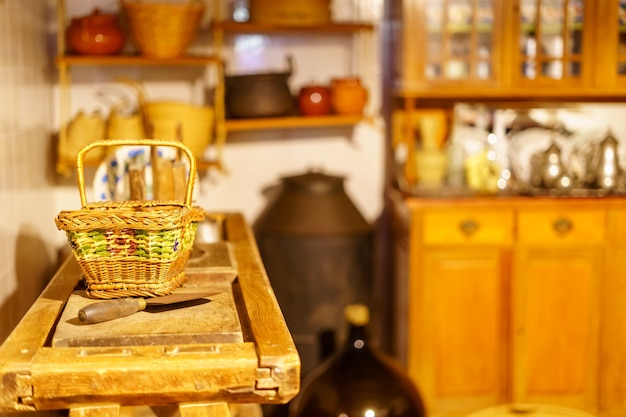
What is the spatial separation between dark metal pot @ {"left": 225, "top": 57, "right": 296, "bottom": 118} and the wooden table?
1982 mm

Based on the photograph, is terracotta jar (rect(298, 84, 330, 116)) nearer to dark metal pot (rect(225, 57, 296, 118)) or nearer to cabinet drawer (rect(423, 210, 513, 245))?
dark metal pot (rect(225, 57, 296, 118))

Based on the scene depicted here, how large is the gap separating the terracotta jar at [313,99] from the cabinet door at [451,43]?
13.3 inches

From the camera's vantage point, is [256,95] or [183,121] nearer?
[183,121]

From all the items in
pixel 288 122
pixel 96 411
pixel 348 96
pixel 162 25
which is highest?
pixel 162 25

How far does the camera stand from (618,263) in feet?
11.3

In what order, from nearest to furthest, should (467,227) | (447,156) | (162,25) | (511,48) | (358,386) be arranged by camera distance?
(358,386) < (162,25) < (467,227) < (511,48) < (447,156)

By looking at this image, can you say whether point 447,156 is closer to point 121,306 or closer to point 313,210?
point 313,210

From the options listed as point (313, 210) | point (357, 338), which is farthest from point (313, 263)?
point (357, 338)

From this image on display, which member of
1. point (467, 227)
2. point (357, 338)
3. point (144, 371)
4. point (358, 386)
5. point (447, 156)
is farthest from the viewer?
point (447, 156)

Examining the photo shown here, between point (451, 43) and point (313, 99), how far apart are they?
1.97 ft

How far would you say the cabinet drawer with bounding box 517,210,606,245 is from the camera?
343 cm

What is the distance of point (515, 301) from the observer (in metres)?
3.45

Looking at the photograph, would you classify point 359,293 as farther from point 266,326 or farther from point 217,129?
point 266,326

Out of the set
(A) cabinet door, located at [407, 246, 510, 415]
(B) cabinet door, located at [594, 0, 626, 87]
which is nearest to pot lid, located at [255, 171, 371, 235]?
(A) cabinet door, located at [407, 246, 510, 415]
